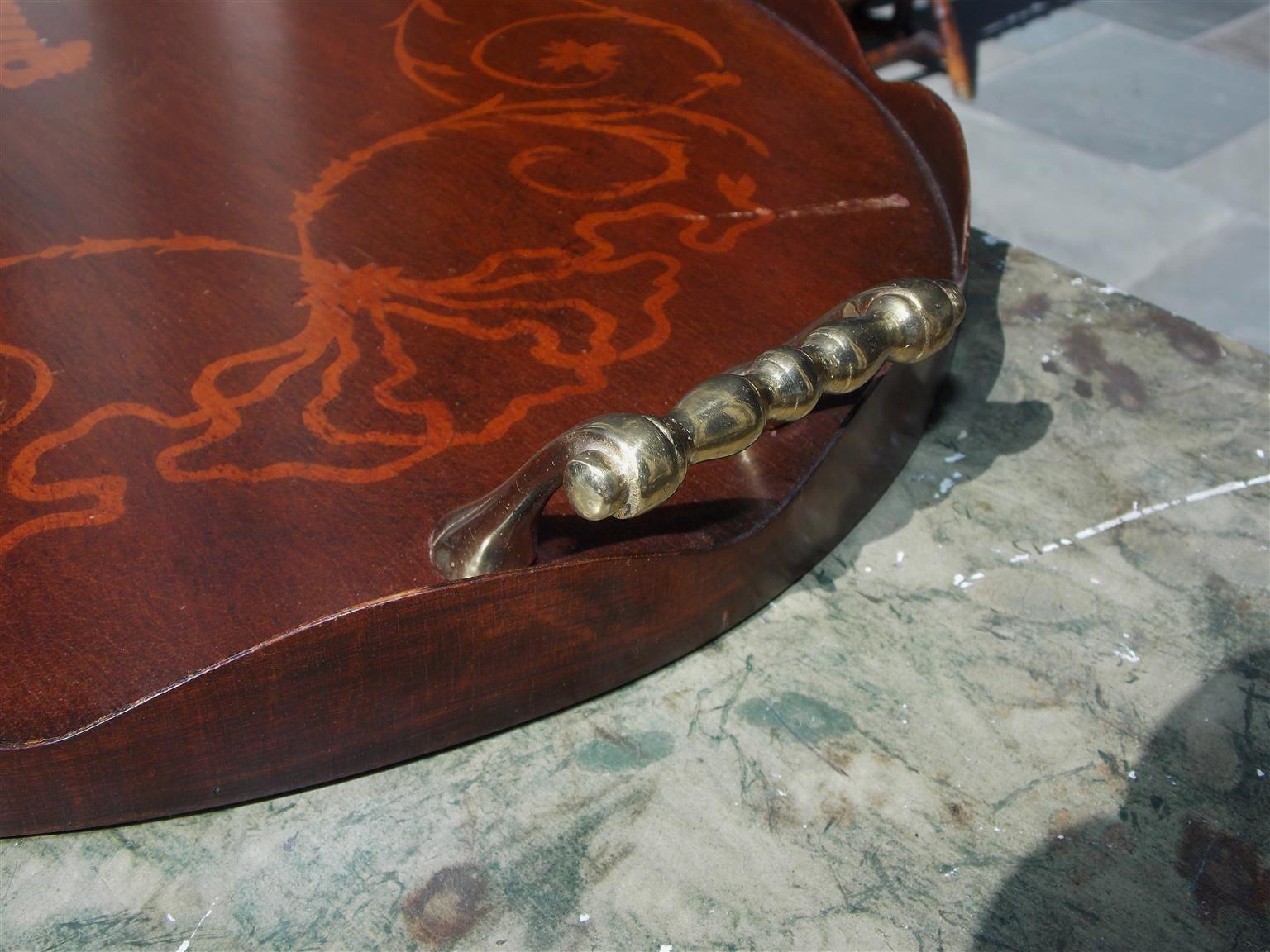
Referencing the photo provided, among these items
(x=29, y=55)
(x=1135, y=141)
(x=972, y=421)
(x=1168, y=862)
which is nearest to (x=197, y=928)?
(x=1168, y=862)

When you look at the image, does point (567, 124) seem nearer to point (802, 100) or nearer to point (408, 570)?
point (802, 100)

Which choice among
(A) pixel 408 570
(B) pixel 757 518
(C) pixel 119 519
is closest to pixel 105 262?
(C) pixel 119 519

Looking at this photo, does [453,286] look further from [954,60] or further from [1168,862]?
[954,60]

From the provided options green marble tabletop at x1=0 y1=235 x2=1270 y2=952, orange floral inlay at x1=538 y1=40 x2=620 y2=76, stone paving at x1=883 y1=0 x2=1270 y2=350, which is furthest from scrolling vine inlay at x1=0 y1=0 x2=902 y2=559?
stone paving at x1=883 y1=0 x2=1270 y2=350

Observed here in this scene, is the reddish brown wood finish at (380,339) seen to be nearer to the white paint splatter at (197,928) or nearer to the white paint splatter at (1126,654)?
the white paint splatter at (197,928)

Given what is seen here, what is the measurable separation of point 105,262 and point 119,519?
0.25m

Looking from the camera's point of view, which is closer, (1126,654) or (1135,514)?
(1126,654)

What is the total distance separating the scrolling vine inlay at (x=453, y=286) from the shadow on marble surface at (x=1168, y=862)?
0.36 metres

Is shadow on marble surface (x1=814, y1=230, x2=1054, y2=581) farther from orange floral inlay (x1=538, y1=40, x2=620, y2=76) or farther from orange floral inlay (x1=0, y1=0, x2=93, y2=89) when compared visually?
orange floral inlay (x1=0, y1=0, x2=93, y2=89)

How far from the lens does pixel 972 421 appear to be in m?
0.98

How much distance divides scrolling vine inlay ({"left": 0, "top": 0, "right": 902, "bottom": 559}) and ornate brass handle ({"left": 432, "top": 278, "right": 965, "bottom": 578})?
0.10 meters

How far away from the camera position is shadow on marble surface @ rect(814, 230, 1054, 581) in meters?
0.87

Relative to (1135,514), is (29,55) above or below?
above

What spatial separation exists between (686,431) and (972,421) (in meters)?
0.50
